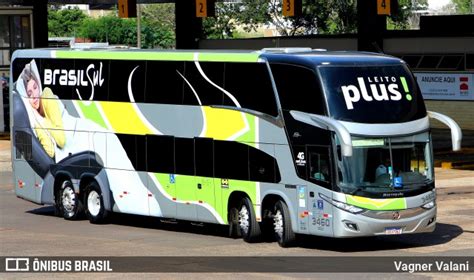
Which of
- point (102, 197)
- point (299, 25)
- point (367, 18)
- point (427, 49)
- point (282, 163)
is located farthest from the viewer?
point (299, 25)

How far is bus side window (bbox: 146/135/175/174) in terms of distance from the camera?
82.8 ft

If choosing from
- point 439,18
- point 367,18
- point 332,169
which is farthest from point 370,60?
point 439,18

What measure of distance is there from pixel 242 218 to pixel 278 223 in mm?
1084

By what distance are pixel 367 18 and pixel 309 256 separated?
92.6 ft

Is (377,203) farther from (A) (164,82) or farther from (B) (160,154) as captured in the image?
(A) (164,82)

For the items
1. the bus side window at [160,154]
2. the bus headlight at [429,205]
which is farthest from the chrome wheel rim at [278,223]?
the bus side window at [160,154]

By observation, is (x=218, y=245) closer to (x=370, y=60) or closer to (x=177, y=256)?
(x=177, y=256)

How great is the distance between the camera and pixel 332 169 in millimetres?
21562

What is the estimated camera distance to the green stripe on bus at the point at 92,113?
27094mm

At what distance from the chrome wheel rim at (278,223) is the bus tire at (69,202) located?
660cm

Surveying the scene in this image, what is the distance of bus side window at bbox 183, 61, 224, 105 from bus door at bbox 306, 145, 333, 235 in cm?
290

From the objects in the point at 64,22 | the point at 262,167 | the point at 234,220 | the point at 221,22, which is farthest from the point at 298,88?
the point at 64,22

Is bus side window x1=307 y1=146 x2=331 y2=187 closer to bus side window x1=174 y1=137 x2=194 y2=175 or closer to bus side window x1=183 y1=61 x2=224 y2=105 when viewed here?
bus side window x1=183 y1=61 x2=224 y2=105

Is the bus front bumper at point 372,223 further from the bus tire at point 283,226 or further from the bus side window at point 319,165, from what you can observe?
the bus tire at point 283,226
